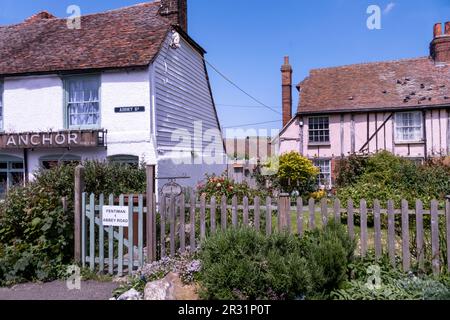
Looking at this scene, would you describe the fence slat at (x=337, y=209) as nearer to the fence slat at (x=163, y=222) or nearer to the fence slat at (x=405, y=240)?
the fence slat at (x=405, y=240)

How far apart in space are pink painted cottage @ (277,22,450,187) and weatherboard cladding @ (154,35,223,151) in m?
5.14

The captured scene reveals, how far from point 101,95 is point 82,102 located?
2.53 feet

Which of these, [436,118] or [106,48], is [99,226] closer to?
[106,48]

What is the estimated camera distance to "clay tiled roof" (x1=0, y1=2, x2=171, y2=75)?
12.2 metres

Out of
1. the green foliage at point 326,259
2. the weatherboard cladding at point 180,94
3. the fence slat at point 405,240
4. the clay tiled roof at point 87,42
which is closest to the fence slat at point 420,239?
the fence slat at point 405,240

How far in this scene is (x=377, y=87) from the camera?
19.6 metres

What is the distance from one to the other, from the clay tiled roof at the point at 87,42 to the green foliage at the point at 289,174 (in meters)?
7.33

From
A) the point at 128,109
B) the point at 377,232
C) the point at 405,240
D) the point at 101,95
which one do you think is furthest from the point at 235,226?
the point at 101,95

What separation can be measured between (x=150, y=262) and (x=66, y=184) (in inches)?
151

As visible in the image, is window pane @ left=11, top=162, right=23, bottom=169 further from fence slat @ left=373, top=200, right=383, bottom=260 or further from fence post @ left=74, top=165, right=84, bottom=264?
fence slat @ left=373, top=200, right=383, bottom=260

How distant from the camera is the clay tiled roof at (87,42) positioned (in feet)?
40.1

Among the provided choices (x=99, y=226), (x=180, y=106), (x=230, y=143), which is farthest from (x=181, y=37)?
(x=230, y=143)

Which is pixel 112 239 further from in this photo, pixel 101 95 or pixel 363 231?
pixel 101 95

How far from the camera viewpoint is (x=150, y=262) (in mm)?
6168
